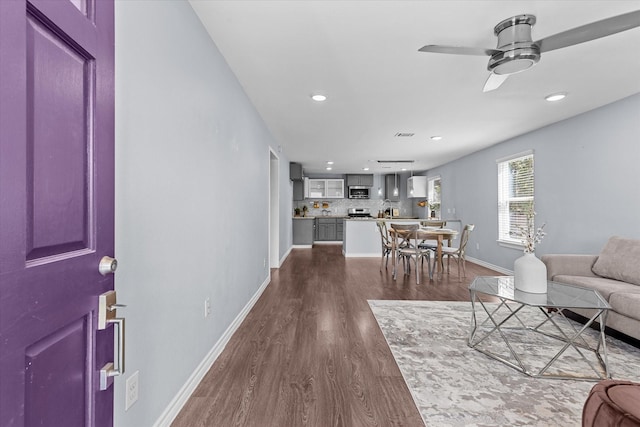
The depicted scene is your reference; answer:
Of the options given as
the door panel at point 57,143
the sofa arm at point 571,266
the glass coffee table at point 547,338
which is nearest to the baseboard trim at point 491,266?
the sofa arm at point 571,266

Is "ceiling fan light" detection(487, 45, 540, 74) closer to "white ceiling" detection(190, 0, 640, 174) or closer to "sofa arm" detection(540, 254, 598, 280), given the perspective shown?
"white ceiling" detection(190, 0, 640, 174)

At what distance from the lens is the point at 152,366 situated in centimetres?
144

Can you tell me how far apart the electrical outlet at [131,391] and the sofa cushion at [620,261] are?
13.0 feet

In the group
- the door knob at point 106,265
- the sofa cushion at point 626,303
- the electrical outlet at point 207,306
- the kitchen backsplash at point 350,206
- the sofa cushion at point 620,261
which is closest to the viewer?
the door knob at point 106,265

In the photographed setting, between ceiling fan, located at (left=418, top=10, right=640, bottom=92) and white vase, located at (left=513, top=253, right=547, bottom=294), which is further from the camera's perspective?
white vase, located at (left=513, top=253, right=547, bottom=294)

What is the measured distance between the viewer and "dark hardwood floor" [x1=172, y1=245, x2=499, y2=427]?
1.66m

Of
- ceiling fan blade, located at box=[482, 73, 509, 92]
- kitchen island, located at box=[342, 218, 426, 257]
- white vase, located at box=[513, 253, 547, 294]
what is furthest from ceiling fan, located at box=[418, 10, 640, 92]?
kitchen island, located at box=[342, 218, 426, 257]

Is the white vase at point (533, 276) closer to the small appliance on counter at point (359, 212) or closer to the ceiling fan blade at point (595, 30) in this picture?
the ceiling fan blade at point (595, 30)

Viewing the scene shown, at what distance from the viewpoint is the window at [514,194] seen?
16.2ft

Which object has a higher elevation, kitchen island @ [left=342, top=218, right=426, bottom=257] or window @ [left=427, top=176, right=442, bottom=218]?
window @ [left=427, top=176, right=442, bottom=218]

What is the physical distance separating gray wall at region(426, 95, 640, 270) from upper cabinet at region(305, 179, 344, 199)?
543 centimetres

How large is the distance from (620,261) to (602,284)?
48 cm

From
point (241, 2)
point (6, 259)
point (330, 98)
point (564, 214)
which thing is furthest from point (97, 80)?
point (564, 214)

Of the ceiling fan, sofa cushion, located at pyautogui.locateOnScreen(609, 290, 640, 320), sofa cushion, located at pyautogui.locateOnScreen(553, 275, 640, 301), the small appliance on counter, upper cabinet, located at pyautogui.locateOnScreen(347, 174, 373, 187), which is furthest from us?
the small appliance on counter
